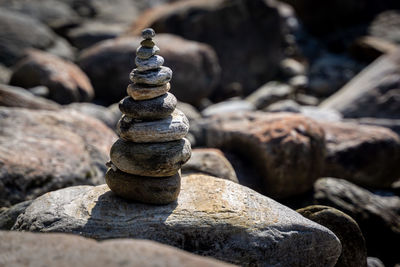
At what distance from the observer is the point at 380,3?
19.5 metres

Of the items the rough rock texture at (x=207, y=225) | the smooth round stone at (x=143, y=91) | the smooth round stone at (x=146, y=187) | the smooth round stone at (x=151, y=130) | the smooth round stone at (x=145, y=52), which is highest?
the smooth round stone at (x=145, y=52)

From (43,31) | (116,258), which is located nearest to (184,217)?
(116,258)

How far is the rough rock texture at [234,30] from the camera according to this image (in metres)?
13.7

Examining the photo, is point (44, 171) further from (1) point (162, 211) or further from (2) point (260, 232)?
(2) point (260, 232)

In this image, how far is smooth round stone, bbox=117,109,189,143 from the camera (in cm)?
435

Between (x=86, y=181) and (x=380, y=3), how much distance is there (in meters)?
17.4

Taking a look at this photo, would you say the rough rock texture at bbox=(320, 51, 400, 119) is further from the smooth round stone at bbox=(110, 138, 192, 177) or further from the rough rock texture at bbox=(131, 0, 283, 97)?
the smooth round stone at bbox=(110, 138, 192, 177)

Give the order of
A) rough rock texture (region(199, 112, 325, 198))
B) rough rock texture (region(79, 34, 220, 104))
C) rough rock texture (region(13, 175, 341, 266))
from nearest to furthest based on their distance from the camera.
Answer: rough rock texture (region(13, 175, 341, 266)) → rough rock texture (region(199, 112, 325, 198)) → rough rock texture (region(79, 34, 220, 104))

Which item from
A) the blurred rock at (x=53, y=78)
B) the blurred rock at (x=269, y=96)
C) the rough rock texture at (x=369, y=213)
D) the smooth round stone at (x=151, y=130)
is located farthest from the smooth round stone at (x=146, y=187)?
the blurred rock at (x=269, y=96)

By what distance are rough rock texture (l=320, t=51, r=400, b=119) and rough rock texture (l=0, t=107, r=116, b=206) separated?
6.01 metres

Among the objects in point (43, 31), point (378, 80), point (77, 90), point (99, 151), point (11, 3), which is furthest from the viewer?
point (11, 3)

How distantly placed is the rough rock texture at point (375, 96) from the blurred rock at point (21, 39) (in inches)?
295

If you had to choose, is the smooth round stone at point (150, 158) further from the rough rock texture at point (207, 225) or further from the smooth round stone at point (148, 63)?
the smooth round stone at point (148, 63)

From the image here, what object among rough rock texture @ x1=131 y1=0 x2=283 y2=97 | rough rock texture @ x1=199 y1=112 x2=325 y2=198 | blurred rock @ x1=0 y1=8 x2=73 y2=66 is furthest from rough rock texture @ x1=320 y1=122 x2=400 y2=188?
blurred rock @ x1=0 y1=8 x2=73 y2=66
